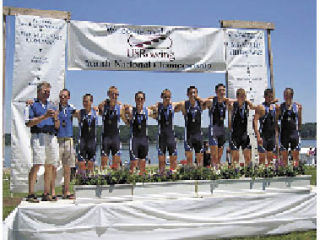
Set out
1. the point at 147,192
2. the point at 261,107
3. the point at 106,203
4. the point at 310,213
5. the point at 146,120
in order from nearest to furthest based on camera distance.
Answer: the point at 106,203 < the point at 147,192 < the point at 310,213 < the point at 146,120 < the point at 261,107

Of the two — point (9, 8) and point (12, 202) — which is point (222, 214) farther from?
point (9, 8)

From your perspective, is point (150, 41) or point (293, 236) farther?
point (150, 41)

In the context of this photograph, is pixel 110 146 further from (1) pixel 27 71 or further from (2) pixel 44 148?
(1) pixel 27 71

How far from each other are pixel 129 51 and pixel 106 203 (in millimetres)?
3692

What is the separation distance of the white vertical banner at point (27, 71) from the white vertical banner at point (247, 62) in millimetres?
3821

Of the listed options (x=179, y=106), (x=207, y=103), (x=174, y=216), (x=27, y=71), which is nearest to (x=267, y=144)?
(x=207, y=103)

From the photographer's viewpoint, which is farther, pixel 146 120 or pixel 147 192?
pixel 146 120

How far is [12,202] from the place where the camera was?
7457 millimetres

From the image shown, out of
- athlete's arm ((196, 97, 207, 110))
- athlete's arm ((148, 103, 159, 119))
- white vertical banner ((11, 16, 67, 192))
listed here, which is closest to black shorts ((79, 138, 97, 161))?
athlete's arm ((148, 103, 159, 119))

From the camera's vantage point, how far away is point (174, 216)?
5.07 m

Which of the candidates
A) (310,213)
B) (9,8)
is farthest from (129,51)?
(310,213)

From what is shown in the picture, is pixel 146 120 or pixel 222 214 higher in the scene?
A: pixel 146 120

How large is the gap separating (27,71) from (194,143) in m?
3.67

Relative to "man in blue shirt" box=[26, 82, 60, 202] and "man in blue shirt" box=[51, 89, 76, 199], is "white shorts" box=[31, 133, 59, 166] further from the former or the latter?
"man in blue shirt" box=[51, 89, 76, 199]
